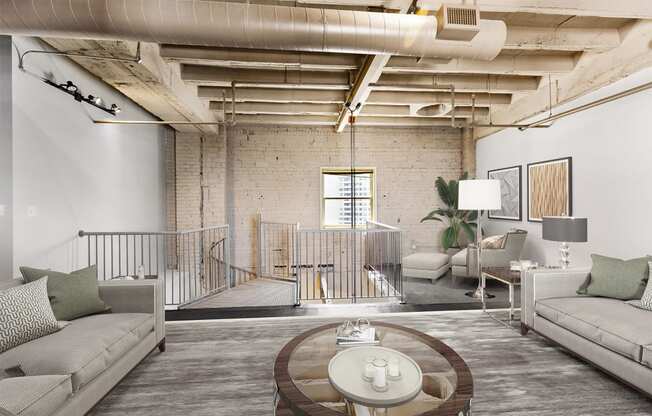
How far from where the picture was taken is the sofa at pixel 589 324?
83.6 inches

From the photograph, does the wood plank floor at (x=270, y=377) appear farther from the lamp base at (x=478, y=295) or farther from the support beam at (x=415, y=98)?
the support beam at (x=415, y=98)

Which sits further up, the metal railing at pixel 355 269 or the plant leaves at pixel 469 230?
the plant leaves at pixel 469 230

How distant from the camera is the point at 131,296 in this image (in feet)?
9.03

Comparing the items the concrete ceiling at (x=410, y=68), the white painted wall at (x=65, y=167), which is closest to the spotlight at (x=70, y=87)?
the white painted wall at (x=65, y=167)

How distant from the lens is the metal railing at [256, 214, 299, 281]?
6758 millimetres

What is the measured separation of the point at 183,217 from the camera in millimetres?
6539

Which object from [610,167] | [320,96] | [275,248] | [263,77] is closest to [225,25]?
[263,77]

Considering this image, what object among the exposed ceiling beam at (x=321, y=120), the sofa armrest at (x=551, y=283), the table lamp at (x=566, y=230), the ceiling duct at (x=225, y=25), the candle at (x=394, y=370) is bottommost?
the candle at (x=394, y=370)

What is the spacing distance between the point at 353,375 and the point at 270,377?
1.00 meters

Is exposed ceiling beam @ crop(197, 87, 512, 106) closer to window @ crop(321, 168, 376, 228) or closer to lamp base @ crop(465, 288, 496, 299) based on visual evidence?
window @ crop(321, 168, 376, 228)

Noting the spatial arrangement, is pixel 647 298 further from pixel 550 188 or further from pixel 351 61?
pixel 351 61

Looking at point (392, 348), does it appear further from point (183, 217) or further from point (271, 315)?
point (183, 217)

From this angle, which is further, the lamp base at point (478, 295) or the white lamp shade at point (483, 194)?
the lamp base at point (478, 295)

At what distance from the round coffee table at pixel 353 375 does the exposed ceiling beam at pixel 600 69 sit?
359 cm
